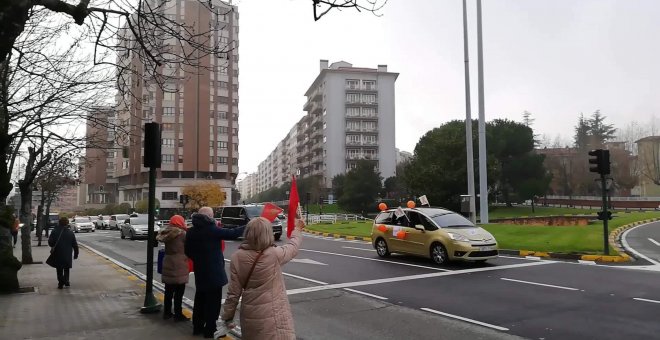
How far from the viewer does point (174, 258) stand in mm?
7031

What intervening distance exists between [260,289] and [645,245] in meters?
18.8

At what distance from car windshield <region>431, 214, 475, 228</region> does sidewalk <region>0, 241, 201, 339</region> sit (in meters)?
8.12

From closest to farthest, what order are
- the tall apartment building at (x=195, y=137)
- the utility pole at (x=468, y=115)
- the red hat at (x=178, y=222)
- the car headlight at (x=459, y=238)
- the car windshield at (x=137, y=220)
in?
the red hat at (x=178, y=222), the car headlight at (x=459, y=238), the utility pole at (x=468, y=115), the car windshield at (x=137, y=220), the tall apartment building at (x=195, y=137)

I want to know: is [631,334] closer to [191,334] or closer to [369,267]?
[191,334]

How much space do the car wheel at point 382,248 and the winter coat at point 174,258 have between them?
9.13 metres

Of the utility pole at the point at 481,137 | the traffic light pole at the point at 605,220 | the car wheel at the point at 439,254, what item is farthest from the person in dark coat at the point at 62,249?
the utility pole at the point at 481,137

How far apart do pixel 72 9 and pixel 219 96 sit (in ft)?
262

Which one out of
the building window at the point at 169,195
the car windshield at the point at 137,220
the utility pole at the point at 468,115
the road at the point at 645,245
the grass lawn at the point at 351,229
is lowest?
the grass lawn at the point at 351,229

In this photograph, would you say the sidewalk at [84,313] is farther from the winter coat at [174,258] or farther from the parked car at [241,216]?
the parked car at [241,216]

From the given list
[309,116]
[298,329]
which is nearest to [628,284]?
[298,329]

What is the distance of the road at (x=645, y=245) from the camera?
14.5 metres

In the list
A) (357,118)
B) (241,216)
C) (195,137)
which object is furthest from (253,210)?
(357,118)

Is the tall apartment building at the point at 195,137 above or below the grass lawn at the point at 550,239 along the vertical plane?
above

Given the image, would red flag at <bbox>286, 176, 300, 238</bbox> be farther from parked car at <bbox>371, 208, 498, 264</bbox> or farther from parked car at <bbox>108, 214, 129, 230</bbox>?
parked car at <bbox>108, 214, 129, 230</bbox>
